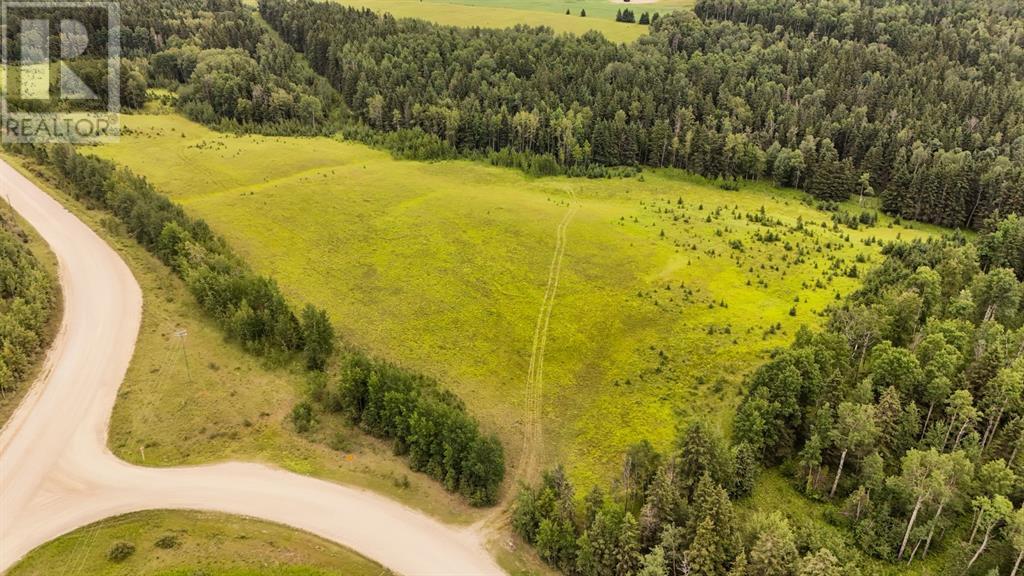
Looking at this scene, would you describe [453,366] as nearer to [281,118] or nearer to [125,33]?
[281,118]

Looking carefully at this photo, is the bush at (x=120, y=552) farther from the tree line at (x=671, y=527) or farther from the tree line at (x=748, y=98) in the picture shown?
the tree line at (x=748, y=98)

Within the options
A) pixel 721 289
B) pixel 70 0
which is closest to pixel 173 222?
pixel 721 289

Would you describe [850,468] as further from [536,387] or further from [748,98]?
[748,98]

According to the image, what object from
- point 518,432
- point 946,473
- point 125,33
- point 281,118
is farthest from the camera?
point 125,33
